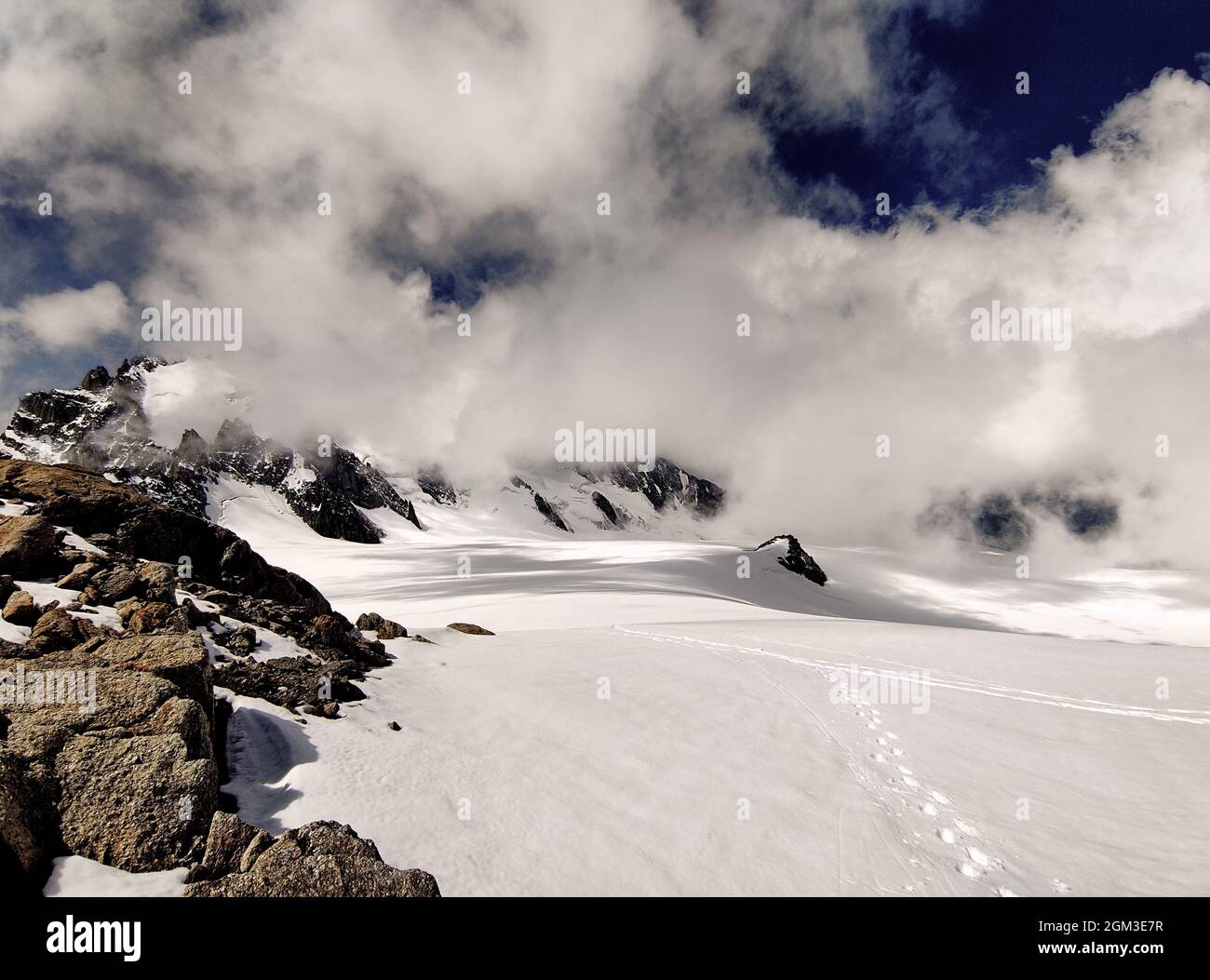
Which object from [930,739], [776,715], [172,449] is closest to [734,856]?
[776,715]

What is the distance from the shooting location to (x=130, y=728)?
4.69 m

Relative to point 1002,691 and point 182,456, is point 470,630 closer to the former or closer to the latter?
point 1002,691

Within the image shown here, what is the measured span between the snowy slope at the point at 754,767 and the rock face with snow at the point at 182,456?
129 m

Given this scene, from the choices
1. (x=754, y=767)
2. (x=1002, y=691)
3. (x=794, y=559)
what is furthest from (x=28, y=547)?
(x=794, y=559)

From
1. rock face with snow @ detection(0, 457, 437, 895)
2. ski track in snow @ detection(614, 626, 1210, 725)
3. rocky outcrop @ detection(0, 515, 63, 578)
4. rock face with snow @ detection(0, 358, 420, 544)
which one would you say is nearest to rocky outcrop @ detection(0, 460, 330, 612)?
rocky outcrop @ detection(0, 515, 63, 578)

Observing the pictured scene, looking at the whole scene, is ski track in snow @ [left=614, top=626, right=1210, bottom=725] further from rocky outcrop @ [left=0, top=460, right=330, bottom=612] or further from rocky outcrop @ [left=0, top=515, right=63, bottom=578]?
rocky outcrop @ [left=0, top=515, right=63, bottom=578]

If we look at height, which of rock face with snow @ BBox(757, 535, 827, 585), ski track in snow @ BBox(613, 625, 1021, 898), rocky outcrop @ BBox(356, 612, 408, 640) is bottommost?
rock face with snow @ BBox(757, 535, 827, 585)

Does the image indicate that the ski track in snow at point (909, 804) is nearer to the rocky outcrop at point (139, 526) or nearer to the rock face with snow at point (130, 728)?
the rock face with snow at point (130, 728)

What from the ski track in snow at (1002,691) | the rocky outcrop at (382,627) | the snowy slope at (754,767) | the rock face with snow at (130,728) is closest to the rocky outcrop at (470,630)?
the snowy slope at (754,767)

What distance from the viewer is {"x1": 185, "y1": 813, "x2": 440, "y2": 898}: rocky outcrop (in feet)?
11.5

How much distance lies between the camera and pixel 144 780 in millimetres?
4094

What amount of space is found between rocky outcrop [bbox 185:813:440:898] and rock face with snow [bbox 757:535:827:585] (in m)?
66.4

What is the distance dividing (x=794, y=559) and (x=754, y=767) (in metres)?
65.1

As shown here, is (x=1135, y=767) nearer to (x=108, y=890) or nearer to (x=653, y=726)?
(x=653, y=726)
